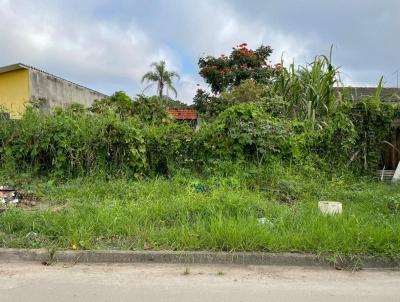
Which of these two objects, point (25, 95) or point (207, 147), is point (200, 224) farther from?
point (25, 95)

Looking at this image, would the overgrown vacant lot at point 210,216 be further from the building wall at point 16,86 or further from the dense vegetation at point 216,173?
the building wall at point 16,86

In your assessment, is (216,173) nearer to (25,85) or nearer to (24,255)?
(24,255)

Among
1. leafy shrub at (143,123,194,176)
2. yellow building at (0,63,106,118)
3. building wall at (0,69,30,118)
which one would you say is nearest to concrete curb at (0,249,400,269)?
leafy shrub at (143,123,194,176)

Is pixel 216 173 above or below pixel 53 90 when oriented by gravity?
below

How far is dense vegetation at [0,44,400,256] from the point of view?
15.7 ft

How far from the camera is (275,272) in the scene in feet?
14.1

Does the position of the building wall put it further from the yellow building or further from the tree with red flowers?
the tree with red flowers

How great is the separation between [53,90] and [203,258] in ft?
54.7

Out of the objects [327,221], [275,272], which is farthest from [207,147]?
[275,272]

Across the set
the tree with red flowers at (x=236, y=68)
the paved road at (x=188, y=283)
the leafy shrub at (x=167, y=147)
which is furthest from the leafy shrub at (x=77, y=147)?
the tree with red flowers at (x=236, y=68)

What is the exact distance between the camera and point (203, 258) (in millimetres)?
4469

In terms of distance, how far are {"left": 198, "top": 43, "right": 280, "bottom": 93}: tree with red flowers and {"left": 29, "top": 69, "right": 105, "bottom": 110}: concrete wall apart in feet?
23.8

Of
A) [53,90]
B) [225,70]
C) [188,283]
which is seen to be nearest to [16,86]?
[53,90]

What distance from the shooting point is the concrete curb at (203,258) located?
14.6 feet
